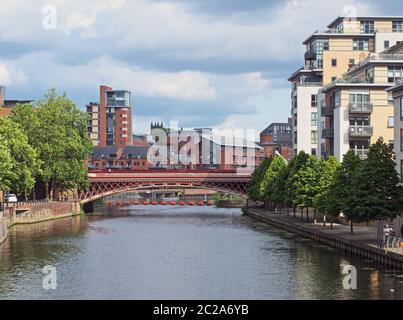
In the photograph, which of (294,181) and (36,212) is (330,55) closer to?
(294,181)

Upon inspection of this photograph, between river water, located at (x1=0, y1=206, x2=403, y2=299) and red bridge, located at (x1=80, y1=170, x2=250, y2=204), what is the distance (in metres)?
53.5

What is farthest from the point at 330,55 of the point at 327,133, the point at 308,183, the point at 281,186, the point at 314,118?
the point at 308,183

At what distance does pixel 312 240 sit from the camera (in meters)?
86.4

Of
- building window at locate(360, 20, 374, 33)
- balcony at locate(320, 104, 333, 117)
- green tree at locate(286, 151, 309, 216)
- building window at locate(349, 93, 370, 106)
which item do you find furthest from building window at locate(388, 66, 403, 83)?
building window at locate(360, 20, 374, 33)

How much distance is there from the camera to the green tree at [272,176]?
128750mm

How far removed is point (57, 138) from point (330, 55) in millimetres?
46525

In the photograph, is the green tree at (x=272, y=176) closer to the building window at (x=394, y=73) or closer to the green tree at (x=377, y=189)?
the building window at (x=394, y=73)

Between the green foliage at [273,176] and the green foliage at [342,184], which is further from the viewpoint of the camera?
the green foliage at [273,176]

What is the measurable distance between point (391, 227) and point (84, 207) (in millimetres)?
88494

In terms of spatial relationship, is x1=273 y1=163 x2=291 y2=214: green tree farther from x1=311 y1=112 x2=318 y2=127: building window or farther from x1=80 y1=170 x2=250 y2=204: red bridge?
x1=80 y1=170 x2=250 y2=204: red bridge

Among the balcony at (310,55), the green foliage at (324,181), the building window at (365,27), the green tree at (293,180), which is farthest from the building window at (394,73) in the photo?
the balcony at (310,55)

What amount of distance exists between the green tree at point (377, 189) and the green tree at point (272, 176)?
164 ft

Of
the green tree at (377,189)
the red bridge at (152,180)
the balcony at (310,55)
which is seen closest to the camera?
the green tree at (377,189)
